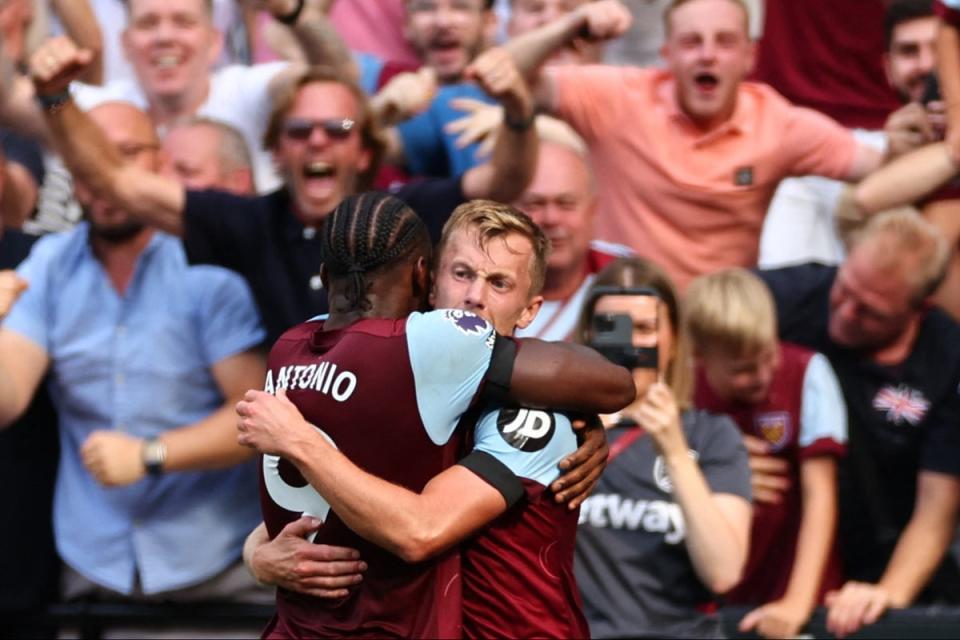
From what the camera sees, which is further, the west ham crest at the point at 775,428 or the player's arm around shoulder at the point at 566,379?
the west ham crest at the point at 775,428

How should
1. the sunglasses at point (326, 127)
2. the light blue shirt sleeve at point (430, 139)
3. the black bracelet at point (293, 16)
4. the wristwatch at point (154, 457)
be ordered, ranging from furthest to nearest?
the light blue shirt sleeve at point (430, 139)
the black bracelet at point (293, 16)
the sunglasses at point (326, 127)
the wristwatch at point (154, 457)

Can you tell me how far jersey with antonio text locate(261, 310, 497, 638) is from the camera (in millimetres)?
3420

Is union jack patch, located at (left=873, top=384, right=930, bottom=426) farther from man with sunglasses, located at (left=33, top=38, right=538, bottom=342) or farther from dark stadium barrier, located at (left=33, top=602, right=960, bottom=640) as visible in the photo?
man with sunglasses, located at (left=33, top=38, right=538, bottom=342)

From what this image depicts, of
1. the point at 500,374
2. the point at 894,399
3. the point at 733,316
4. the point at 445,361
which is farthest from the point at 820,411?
the point at 445,361

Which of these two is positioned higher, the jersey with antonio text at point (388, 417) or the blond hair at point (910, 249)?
the jersey with antonio text at point (388, 417)

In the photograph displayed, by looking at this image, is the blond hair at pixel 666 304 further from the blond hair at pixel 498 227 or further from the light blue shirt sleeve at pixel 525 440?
the light blue shirt sleeve at pixel 525 440

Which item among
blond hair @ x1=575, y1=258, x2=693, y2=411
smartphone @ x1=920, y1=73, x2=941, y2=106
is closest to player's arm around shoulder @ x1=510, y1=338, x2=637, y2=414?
blond hair @ x1=575, y1=258, x2=693, y2=411

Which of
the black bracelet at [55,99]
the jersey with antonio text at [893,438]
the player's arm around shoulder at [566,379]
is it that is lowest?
the jersey with antonio text at [893,438]

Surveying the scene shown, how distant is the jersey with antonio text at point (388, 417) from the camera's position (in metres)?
3.42

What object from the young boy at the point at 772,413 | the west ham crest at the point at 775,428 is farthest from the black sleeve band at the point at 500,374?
the west ham crest at the point at 775,428

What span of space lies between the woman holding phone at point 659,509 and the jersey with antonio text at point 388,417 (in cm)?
132

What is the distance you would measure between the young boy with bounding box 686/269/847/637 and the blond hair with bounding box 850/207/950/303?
0.38 meters

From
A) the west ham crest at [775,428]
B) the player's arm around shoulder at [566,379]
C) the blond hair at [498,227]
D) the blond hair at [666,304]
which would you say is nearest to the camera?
the player's arm around shoulder at [566,379]

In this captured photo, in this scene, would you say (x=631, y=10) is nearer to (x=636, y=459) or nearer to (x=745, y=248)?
(x=745, y=248)
